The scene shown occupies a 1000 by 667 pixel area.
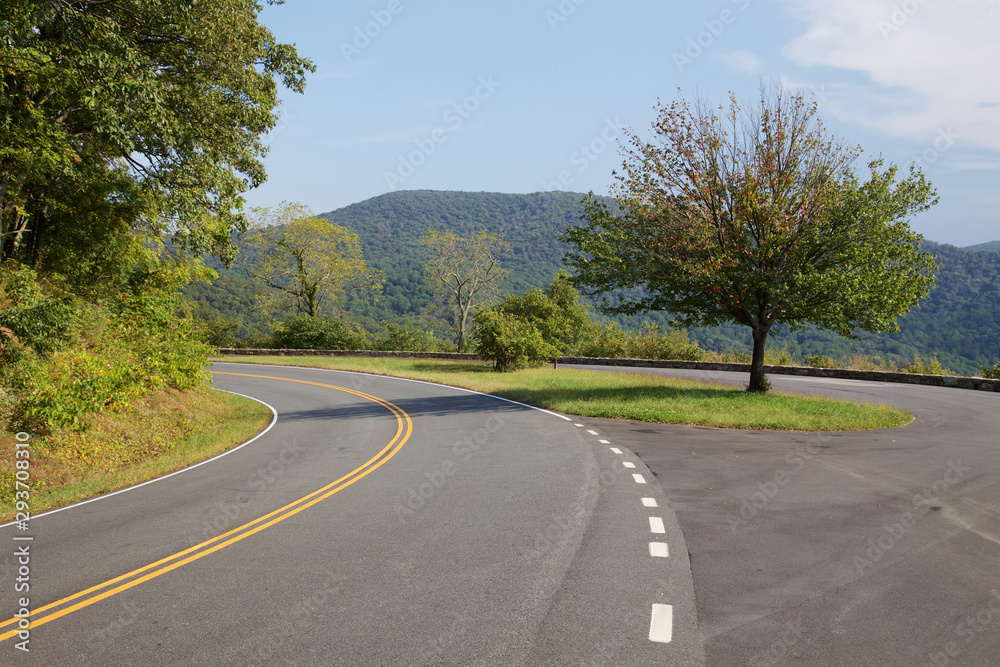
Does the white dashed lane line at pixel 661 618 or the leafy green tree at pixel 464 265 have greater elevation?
the leafy green tree at pixel 464 265

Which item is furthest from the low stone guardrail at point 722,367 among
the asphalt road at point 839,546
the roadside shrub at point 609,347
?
the asphalt road at point 839,546

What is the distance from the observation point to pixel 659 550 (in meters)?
6.41

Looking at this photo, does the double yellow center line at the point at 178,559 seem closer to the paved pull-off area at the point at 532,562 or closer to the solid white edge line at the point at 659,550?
the paved pull-off area at the point at 532,562

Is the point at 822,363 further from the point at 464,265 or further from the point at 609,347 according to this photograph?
the point at 464,265

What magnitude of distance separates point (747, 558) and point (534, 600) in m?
2.40

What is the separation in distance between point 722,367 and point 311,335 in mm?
32481

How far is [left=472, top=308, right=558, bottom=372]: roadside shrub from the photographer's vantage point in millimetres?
35531

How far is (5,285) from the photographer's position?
523 inches

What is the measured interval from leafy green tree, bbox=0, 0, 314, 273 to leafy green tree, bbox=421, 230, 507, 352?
4388 cm

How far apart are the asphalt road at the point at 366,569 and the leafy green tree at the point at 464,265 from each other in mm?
50520

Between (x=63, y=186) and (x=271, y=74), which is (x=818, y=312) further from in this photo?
(x=63, y=186)

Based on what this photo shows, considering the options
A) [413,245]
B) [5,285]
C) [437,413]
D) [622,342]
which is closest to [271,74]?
[5,285]

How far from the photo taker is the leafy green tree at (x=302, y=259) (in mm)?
54375

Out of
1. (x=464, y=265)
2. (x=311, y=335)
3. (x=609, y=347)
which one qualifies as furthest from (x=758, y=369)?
(x=464, y=265)
